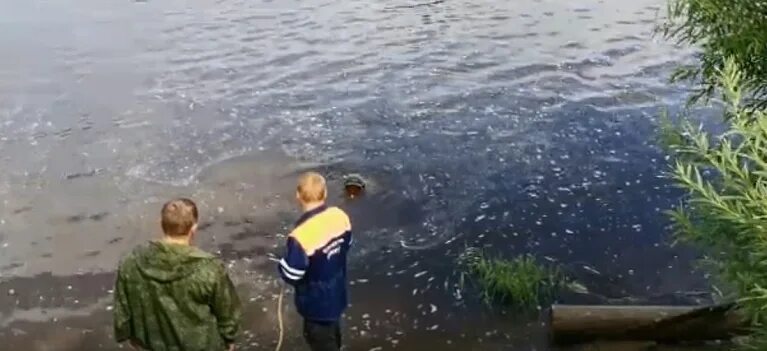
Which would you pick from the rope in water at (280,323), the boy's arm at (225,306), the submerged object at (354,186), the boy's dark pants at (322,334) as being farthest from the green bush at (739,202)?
the submerged object at (354,186)

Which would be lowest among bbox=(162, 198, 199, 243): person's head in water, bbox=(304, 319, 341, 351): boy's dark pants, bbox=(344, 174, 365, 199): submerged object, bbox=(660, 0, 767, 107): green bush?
bbox=(344, 174, 365, 199): submerged object

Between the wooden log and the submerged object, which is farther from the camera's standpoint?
the submerged object

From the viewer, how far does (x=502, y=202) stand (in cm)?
1278

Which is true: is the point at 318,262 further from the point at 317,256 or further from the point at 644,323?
the point at 644,323

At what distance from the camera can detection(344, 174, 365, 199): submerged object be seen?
42.5ft

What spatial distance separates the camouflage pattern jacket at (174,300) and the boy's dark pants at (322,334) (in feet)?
2.88

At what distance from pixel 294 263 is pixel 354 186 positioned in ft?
20.7

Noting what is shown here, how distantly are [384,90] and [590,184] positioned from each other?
5480mm

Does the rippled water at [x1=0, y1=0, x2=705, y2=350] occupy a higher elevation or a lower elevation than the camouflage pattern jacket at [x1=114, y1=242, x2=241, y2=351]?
lower

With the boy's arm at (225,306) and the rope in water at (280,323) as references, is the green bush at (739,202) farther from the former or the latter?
the rope in water at (280,323)

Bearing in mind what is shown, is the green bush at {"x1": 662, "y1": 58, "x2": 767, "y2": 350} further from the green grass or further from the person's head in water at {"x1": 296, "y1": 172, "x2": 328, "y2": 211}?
the green grass

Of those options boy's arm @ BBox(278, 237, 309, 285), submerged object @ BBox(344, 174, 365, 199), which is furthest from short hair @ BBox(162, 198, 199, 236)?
submerged object @ BBox(344, 174, 365, 199)

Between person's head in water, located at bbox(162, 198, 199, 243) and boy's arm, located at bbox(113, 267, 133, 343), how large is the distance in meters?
0.50

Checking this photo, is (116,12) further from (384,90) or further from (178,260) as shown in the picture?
(178,260)
